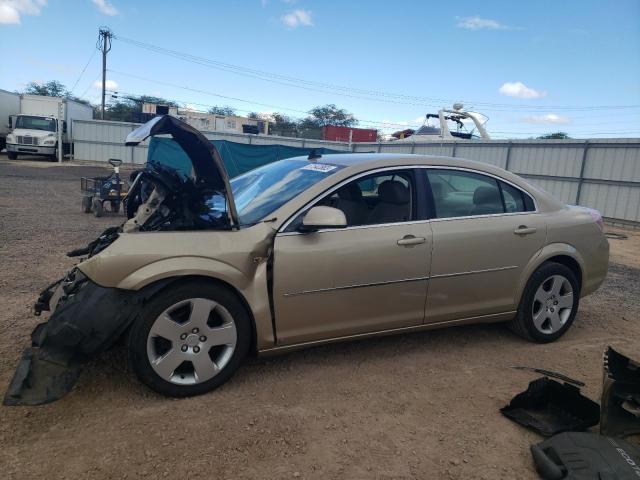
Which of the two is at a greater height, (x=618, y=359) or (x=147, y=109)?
(x=147, y=109)

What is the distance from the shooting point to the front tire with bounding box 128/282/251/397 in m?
2.96

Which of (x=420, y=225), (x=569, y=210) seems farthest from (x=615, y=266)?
(x=420, y=225)

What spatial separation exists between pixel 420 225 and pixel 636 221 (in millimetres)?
11818

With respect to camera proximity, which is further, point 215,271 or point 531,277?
point 531,277

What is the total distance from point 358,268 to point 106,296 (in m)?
1.63

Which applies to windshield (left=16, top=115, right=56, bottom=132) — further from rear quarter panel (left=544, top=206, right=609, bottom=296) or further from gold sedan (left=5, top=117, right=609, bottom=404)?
rear quarter panel (left=544, top=206, right=609, bottom=296)

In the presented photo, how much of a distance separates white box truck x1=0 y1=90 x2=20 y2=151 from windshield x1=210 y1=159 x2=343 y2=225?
96.7 feet

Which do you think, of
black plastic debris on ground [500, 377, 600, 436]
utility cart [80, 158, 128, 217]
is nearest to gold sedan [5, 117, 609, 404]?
black plastic debris on ground [500, 377, 600, 436]

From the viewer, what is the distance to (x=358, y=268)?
3443mm

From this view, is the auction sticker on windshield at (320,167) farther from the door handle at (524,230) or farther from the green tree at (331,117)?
the green tree at (331,117)

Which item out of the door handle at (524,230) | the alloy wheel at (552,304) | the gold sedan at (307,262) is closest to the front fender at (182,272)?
the gold sedan at (307,262)

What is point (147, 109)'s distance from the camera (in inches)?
1633

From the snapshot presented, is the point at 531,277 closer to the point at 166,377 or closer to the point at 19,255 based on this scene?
the point at 166,377

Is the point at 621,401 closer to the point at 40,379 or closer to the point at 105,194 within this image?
the point at 40,379
